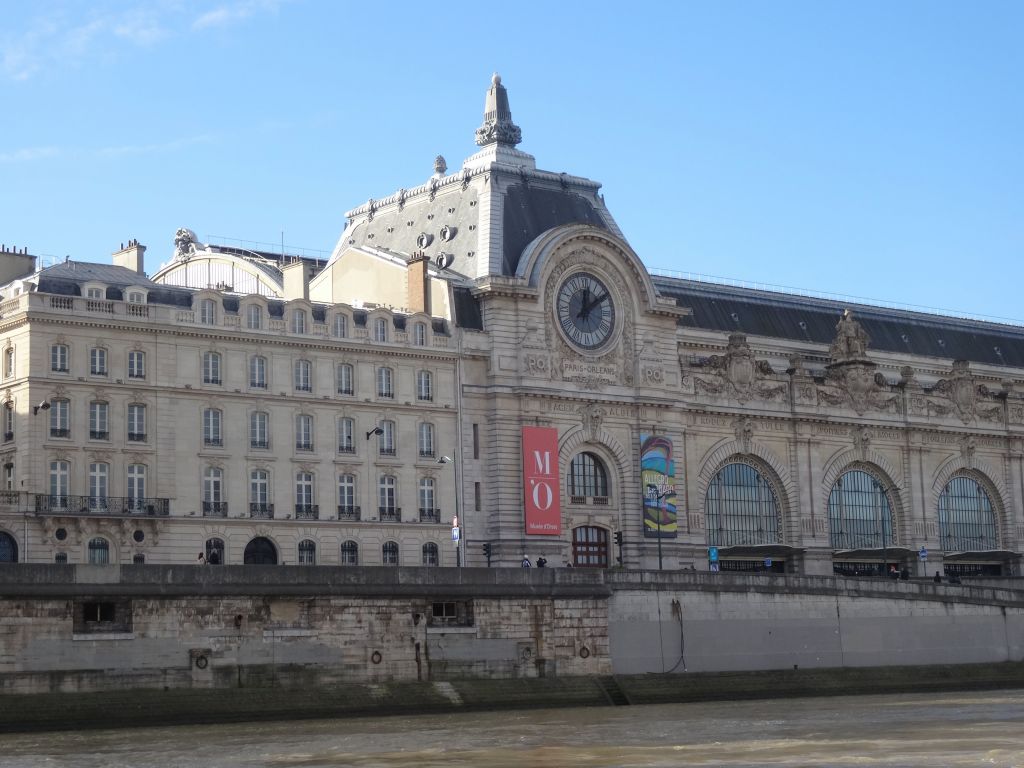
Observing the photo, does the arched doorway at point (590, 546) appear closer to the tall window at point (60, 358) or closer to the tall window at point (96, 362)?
the tall window at point (96, 362)

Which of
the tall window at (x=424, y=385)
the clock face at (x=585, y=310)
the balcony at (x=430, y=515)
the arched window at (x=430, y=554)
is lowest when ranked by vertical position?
the arched window at (x=430, y=554)

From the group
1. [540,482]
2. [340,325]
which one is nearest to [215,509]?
[340,325]

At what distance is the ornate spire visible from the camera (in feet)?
324

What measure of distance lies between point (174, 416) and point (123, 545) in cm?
568

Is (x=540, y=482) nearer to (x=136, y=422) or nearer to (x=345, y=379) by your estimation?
(x=345, y=379)

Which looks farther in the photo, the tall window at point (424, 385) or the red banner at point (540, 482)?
the red banner at point (540, 482)

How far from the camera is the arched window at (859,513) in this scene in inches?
4048

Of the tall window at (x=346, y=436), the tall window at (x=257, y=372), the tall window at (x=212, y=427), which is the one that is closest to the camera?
the tall window at (x=212, y=427)

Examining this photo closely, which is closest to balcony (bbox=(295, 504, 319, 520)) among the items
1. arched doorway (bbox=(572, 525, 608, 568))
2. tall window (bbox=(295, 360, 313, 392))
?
tall window (bbox=(295, 360, 313, 392))

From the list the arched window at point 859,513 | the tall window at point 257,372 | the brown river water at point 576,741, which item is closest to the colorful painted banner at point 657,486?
the arched window at point 859,513

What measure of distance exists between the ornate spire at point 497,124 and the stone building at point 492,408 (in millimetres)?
165

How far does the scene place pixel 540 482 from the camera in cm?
8838

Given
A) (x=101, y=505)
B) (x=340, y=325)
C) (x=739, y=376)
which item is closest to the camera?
(x=101, y=505)

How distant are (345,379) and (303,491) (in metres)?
5.33
